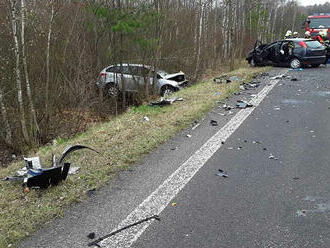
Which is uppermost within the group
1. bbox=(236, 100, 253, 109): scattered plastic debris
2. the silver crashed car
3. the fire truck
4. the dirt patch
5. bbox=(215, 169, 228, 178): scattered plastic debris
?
the fire truck

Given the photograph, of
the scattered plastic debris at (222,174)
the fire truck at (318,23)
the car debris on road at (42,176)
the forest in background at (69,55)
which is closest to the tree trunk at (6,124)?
the forest in background at (69,55)

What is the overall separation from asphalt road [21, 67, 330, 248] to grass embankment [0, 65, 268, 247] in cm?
17

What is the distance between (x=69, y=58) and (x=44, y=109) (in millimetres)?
2716

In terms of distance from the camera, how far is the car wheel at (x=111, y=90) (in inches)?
584

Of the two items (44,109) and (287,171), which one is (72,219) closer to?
(287,171)

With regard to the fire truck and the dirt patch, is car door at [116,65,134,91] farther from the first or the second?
the fire truck

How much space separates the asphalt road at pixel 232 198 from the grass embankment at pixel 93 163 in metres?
0.17

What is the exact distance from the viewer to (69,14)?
12891 millimetres

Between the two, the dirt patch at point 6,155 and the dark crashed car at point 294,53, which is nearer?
the dirt patch at point 6,155

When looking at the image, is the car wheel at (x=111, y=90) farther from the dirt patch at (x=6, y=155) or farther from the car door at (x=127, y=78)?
the dirt patch at (x=6, y=155)

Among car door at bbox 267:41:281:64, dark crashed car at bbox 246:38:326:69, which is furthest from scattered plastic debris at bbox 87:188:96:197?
car door at bbox 267:41:281:64

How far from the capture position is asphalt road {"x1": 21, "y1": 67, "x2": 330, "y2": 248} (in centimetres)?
321

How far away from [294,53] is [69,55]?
1055cm

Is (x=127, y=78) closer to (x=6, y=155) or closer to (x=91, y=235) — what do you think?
(x=6, y=155)
